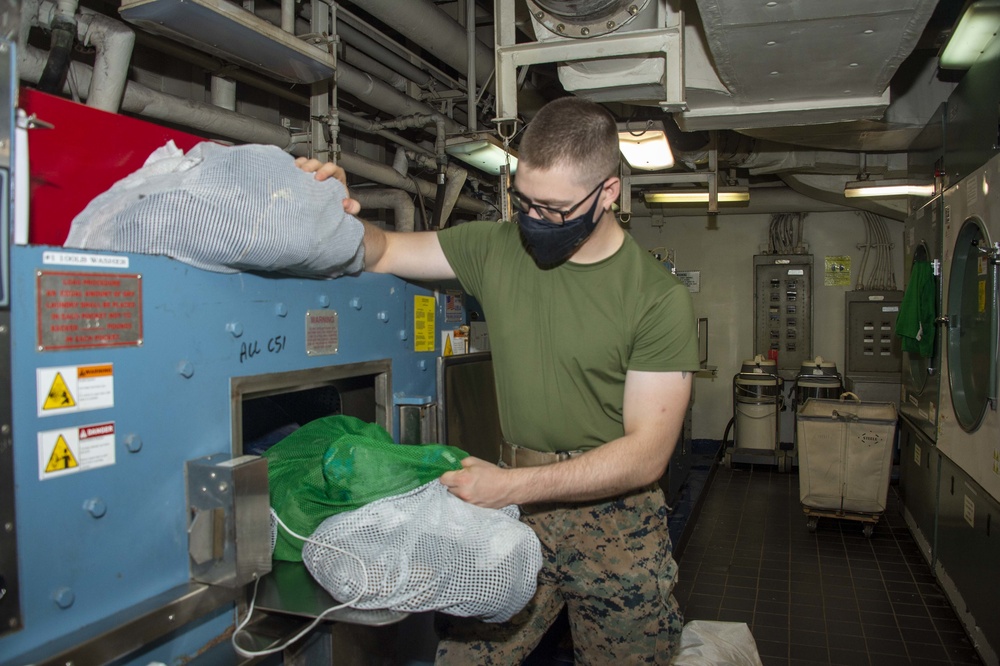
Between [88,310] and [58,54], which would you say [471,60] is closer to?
[58,54]

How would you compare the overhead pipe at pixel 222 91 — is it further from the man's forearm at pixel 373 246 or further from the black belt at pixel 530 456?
the black belt at pixel 530 456

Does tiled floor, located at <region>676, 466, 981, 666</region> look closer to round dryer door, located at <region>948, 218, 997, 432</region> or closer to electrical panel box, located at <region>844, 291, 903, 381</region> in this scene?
round dryer door, located at <region>948, 218, 997, 432</region>

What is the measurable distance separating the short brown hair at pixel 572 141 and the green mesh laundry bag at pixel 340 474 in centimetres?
81

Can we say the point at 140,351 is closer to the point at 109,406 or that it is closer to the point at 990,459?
the point at 109,406

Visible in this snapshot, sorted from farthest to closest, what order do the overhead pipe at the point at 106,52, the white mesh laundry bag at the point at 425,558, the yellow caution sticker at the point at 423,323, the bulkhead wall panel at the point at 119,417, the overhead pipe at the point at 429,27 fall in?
1. the overhead pipe at the point at 429,27
2. the overhead pipe at the point at 106,52
3. the yellow caution sticker at the point at 423,323
4. the white mesh laundry bag at the point at 425,558
5. the bulkhead wall panel at the point at 119,417

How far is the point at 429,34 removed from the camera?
12.4 feet

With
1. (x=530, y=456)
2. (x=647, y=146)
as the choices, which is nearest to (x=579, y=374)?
(x=530, y=456)

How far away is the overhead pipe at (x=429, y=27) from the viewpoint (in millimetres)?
3426

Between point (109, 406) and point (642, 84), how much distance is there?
271cm

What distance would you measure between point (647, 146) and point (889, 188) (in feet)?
8.90

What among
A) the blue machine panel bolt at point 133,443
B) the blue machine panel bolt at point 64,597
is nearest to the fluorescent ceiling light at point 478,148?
the blue machine panel bolt at point 133,443

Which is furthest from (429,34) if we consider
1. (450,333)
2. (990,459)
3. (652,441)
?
(990,459)

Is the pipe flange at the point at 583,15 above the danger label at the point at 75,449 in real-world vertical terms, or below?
above

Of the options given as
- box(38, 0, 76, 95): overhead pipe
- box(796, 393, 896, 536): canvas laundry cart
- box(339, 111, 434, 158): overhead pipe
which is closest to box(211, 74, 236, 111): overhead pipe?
box(339, 111, 434, 158): overhead pipe
